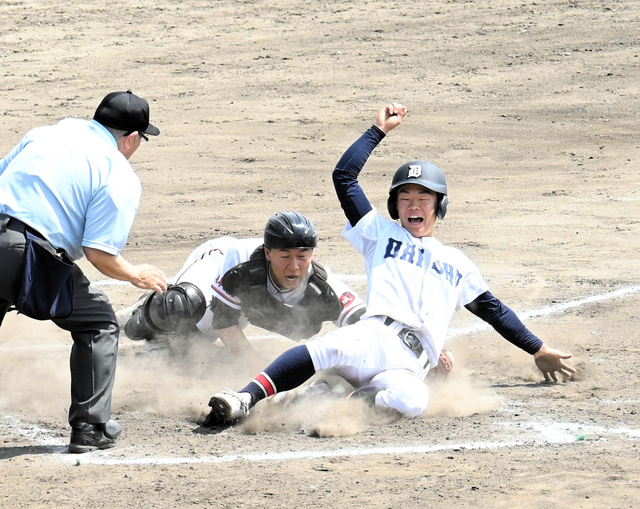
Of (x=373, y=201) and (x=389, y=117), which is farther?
(x=373, y=201)

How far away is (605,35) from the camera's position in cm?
1834

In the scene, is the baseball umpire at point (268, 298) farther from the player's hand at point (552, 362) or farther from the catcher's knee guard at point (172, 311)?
the player's hand at point (552, 362)

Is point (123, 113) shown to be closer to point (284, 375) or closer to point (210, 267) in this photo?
point (284, 375)

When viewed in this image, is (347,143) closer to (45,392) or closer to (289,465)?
(45,392)

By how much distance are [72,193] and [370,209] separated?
1.98 m

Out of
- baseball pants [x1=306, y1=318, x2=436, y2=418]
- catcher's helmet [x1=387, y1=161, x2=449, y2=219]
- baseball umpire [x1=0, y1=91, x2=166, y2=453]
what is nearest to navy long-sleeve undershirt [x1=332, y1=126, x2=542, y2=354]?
catcher's helmet [x1=387, y1=161, x2=449, y2=219]

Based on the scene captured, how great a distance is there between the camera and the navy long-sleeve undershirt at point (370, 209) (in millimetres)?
5977

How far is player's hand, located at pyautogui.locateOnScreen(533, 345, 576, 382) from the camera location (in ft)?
20.2

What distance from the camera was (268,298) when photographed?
6.55m

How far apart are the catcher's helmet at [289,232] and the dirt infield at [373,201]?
A: 0.91 metres

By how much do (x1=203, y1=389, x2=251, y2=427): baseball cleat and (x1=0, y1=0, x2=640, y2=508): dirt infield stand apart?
114 mm

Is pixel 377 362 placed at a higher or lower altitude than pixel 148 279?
lower

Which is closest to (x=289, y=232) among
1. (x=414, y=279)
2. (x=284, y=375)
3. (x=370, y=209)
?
(x=370, y=209)

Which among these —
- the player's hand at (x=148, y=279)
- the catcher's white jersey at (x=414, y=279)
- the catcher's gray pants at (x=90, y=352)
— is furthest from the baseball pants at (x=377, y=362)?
the catcher's gray pants at (x=90, y=352)
